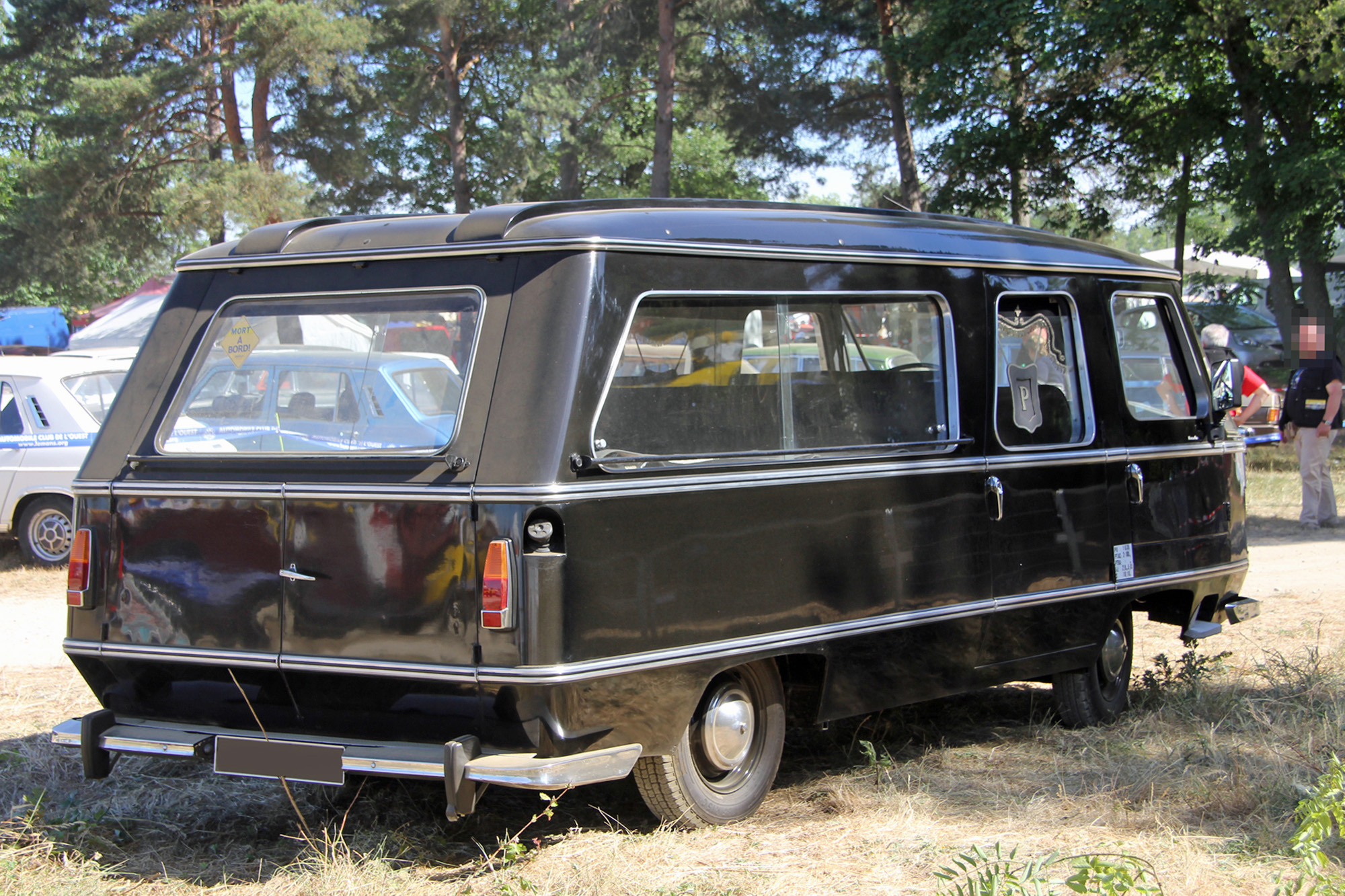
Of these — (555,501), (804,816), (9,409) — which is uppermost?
(9,409)

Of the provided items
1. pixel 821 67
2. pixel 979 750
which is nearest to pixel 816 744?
pixel 979 750

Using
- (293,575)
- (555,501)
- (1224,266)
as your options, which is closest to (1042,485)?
(555,501)

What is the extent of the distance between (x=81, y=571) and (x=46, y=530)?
259 inches

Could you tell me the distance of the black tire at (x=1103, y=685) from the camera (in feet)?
Result: 18.4

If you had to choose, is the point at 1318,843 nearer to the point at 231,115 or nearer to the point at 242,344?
the point at 242,344

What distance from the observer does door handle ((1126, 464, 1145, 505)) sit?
550cm

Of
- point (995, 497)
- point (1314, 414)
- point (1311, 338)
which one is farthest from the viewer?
point (1311, 338)

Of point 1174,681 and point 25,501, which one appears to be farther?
point 25,501

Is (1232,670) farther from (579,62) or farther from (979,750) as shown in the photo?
(579,62)

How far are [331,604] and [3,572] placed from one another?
24.4ft

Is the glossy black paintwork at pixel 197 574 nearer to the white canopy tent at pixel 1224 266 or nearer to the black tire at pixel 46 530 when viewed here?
the black tire at pixel 46 530

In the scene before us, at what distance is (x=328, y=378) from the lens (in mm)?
4207

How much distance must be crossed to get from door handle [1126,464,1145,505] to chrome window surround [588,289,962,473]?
1124 mm

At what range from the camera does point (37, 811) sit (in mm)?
4383
